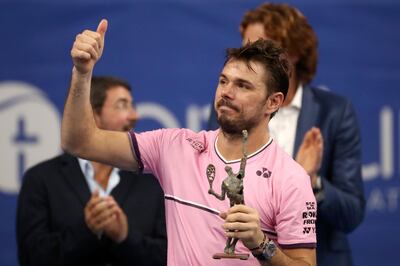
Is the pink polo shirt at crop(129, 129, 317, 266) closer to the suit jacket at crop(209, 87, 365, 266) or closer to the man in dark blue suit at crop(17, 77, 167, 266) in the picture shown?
the suit jacket at crop(209, 87, 365, 266)

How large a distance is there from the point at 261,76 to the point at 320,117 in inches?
40.7

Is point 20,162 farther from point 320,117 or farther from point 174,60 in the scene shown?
point 320,117

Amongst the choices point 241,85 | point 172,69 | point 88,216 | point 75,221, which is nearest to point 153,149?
point 241,85

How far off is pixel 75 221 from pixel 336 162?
1208 mm

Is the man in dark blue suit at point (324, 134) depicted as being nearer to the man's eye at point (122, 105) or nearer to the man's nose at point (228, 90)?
the man's eye at point (122, 105)

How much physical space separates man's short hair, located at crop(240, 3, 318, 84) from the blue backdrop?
1.24 m

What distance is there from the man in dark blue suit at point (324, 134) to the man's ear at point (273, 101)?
0.73 m

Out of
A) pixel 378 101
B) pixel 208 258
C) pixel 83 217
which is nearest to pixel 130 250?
pixel 83 217

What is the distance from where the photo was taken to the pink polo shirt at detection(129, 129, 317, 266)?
3.20m

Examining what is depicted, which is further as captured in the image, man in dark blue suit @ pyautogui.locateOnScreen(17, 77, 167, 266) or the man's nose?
man in dark blue suit @ pyautogui.locateOnScreen(17, 77, 167, 266)

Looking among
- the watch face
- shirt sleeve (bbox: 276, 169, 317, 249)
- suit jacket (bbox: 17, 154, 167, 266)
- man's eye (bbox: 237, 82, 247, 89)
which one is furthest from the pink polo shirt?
suit jacket (bbox: 17, 154, 167, 266)

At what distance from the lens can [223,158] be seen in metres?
3.32

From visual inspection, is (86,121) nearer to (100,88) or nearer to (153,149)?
(153,149)

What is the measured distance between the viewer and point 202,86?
18.9ft
